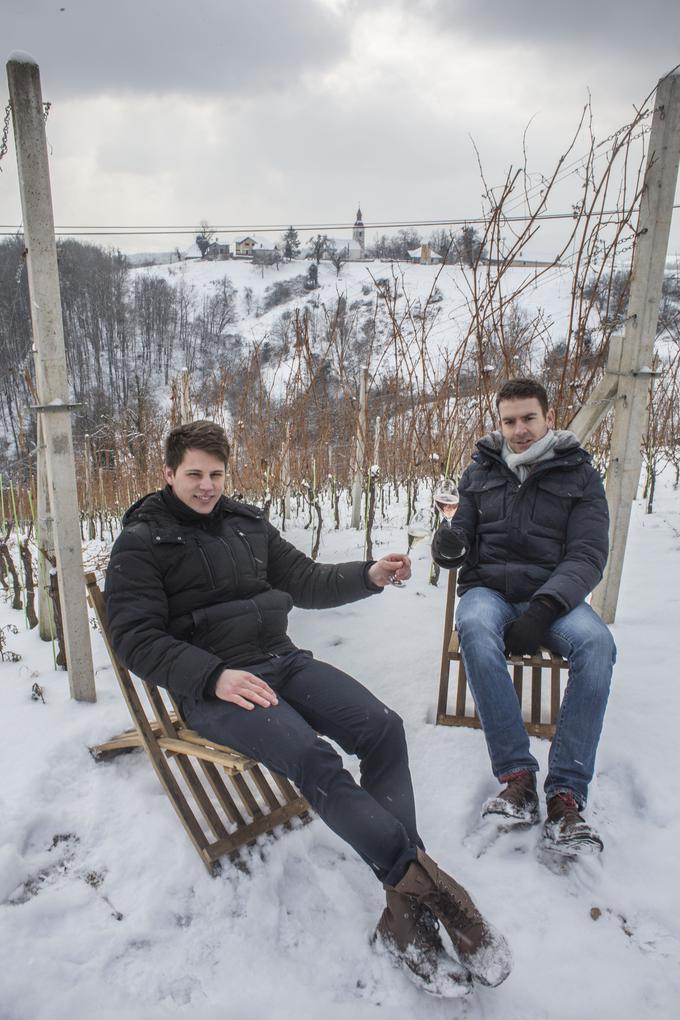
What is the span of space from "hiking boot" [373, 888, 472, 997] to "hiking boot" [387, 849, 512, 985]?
0.03m

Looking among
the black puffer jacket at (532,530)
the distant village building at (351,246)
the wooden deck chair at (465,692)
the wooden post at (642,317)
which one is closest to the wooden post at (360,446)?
the wooden post at (642,317)

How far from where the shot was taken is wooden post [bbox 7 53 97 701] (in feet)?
7.86

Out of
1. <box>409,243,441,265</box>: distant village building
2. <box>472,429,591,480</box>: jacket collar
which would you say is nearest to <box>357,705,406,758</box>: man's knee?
<box>472,429,591,480</box>: jacket collar

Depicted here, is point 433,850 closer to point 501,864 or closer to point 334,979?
point 501,864

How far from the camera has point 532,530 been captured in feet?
8.58

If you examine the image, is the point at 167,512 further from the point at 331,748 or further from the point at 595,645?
the point at 595,645

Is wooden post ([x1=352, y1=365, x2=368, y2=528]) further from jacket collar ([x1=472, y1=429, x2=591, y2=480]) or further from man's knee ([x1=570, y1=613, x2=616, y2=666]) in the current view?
man's knee ([x1=570, y1=613, x2=616, y2=666])

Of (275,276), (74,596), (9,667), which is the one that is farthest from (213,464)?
(275,276)

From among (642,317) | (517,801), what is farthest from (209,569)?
(642,317)

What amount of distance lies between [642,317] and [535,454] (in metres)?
1.33

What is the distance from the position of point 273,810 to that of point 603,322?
320 cm

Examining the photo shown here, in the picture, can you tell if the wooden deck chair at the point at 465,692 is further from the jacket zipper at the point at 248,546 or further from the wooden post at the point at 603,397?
the wooden post at the point at 603,397

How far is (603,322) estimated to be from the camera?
357 centimetres

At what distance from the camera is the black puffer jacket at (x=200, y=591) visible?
1954mm
